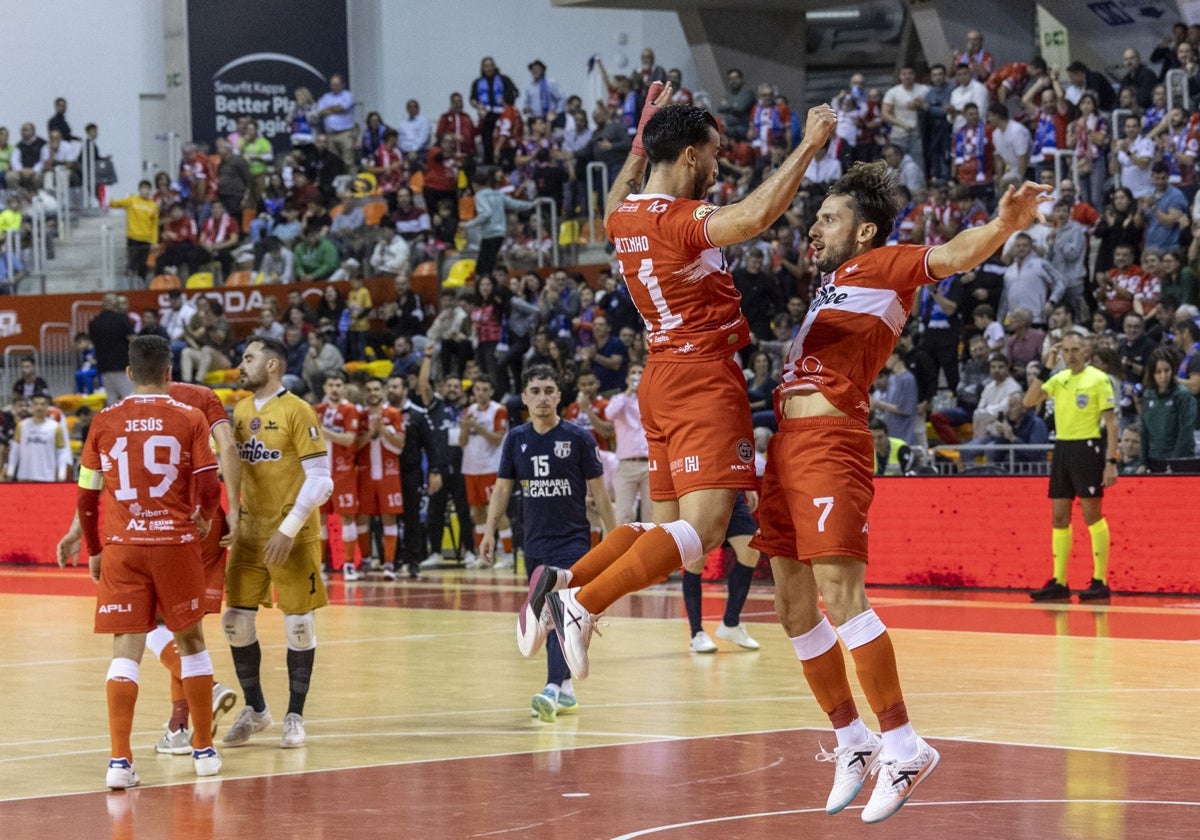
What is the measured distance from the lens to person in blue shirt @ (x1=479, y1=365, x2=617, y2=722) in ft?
35.2

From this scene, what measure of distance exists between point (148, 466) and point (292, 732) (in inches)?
69.8

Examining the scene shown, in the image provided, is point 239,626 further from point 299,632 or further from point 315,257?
point 315,257

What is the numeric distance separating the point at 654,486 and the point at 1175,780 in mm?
2779

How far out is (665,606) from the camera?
1673 centimetres

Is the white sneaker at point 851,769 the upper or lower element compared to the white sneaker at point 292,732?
upper

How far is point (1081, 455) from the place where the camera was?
1557 centimetres

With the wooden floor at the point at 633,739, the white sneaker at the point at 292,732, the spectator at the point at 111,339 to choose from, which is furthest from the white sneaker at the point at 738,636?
the spectator at the point at 111,339

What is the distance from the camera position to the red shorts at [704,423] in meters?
6.88

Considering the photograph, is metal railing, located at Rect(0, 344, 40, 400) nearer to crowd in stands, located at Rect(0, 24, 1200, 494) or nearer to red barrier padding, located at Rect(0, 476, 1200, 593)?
crowd in stands, located at Rect(0, 24, 1200, 494)

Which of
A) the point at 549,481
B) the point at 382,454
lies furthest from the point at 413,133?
the point at 549,481

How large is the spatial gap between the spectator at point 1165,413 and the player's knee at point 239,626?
10001 millimetres

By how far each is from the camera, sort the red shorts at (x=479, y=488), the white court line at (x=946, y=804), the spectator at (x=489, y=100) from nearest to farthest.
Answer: the white court line at (x=946, y=804)
the red shorts at (x=479, y=488)
the spectator at (x=489, y=100)

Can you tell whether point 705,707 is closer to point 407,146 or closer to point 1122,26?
point 1122,26

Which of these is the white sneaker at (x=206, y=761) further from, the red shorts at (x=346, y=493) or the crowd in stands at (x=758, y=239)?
the red shorts at (x=346, y=493)
